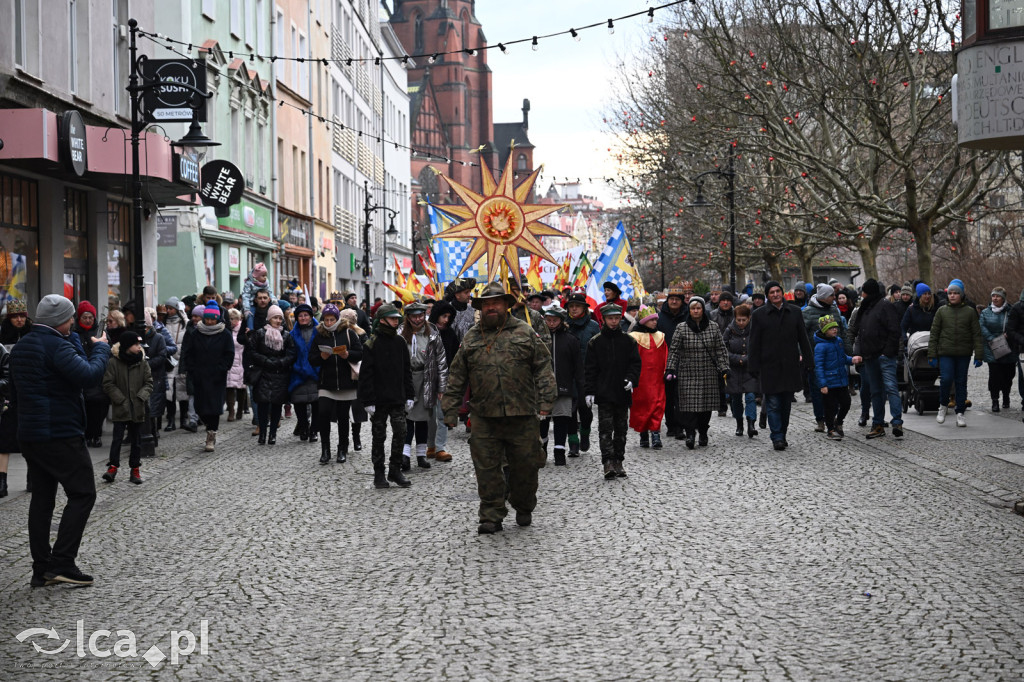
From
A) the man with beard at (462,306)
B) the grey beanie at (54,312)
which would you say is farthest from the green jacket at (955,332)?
the grey beanie at (54,312)

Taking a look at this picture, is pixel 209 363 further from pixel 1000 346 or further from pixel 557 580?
pixel 1000 346

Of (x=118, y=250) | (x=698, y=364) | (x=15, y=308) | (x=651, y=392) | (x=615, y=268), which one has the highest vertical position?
(x=118, y=250)

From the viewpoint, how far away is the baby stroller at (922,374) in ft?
62.5

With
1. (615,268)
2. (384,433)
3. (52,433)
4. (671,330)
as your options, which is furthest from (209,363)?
(615,268)

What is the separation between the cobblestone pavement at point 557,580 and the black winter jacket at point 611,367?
0.86 m

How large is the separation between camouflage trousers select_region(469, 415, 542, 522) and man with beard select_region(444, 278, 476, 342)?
241 inches

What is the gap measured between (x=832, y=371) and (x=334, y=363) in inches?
232

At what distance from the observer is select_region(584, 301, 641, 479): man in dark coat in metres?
13.1

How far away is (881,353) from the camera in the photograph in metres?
16.0

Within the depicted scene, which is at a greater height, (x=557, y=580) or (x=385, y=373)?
(x=385, y=373)

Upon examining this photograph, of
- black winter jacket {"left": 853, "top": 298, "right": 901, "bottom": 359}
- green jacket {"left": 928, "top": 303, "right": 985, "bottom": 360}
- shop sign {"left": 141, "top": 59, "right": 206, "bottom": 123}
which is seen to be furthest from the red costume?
shop sign {"left": 141, "top": 59, "right": 206, "bottom": 123}

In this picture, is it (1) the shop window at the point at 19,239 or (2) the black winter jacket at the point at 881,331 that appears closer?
(2) the black winter jacket at the point at 881,331

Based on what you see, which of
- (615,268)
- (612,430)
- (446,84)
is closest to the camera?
(612,430)

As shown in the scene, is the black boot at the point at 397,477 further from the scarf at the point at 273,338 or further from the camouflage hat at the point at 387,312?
the scarf at the point at 273,338
